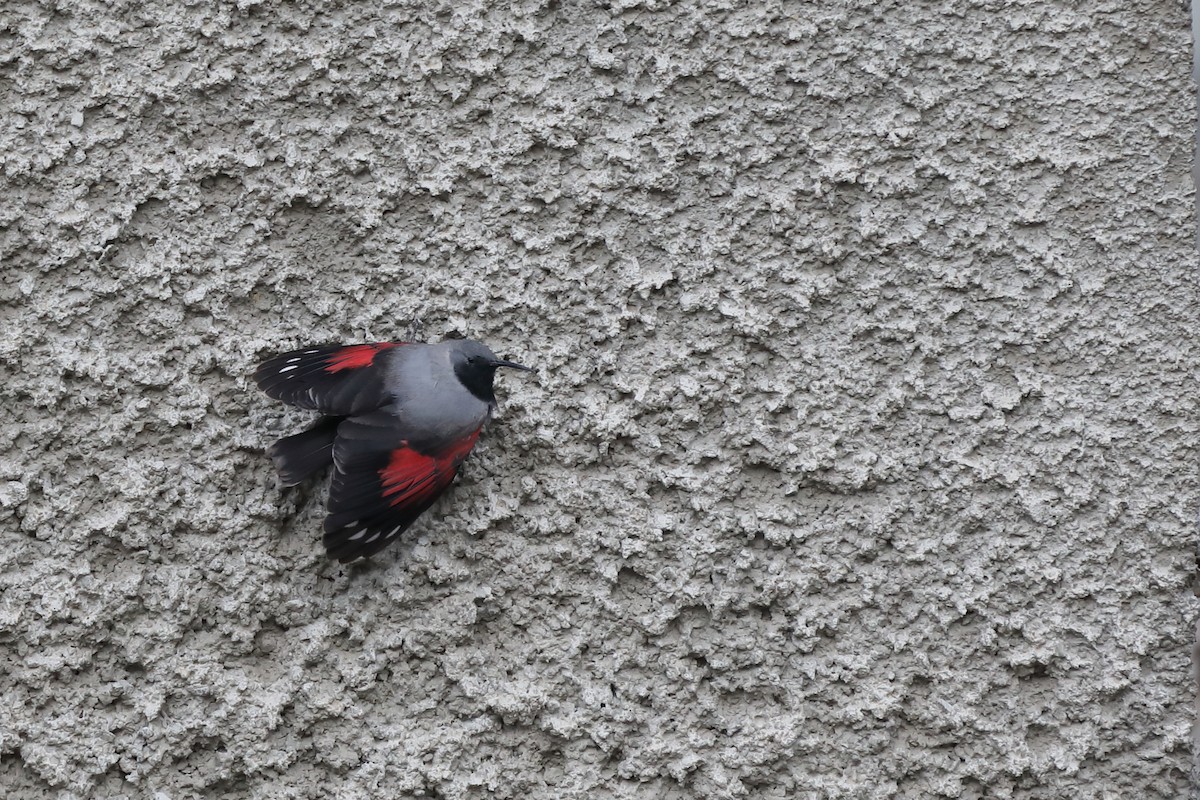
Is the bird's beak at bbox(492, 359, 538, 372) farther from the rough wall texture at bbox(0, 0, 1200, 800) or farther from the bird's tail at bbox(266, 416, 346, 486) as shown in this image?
the bird's tail at bbox(266, 416, 346, 486)

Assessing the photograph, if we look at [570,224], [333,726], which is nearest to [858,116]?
[570,224]

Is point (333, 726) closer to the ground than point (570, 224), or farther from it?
closer to the ground

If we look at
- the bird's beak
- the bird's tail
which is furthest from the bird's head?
the bird's tail

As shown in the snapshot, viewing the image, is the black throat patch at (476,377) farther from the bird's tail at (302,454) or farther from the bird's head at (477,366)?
the bird's tail at (302,454)

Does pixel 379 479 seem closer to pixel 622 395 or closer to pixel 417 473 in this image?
pixel 417 473

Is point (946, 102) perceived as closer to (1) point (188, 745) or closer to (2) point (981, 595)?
(2) point (981, 595)

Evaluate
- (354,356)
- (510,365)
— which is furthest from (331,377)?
(510,365)

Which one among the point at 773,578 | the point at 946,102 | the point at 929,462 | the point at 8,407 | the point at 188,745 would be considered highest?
the point at 946,102
